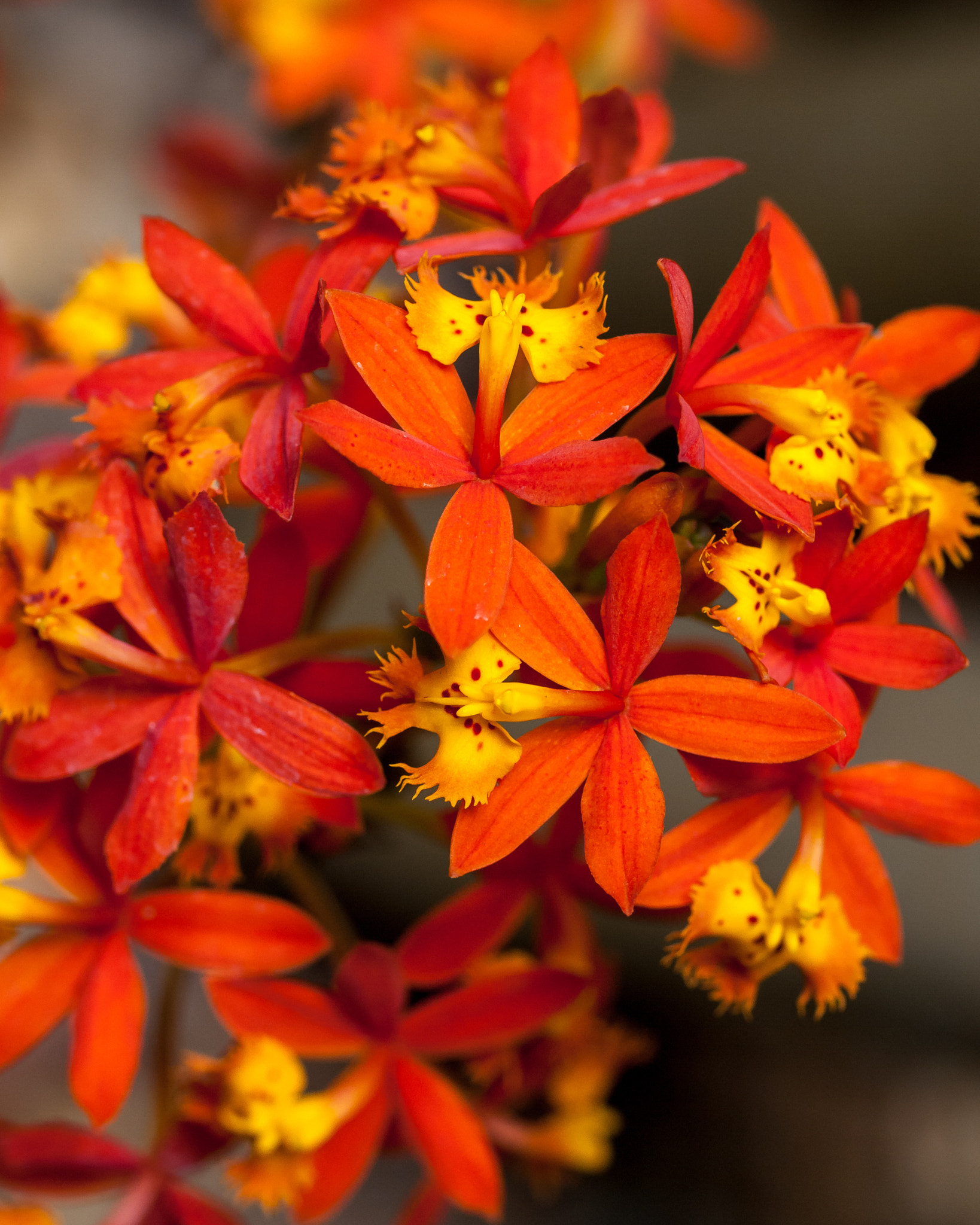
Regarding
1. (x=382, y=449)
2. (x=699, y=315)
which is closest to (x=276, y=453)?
(x=382, y=449)

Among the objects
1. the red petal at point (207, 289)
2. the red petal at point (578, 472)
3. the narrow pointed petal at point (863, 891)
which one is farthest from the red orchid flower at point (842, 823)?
the red petal at point (207, 289)

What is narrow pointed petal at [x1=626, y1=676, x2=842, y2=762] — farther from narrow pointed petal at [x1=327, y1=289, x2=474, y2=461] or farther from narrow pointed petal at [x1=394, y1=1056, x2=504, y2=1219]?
narrow pointed petal at [x1=394, y1=1056, x2=504, y2=1219]

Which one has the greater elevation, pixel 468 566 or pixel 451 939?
pixel 468 566

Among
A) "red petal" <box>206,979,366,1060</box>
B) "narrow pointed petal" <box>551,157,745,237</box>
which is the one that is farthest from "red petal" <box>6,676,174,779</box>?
"narrow pointed petal" <box>551,157,745,237</box>

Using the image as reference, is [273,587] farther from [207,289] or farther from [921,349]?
[921,349]

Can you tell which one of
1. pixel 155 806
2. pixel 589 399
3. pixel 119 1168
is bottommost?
pixel 119 1168

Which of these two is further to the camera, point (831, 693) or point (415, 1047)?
point (415, 1047)

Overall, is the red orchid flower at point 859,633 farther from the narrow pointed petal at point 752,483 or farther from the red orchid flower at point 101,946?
the red orchid flower at point 101,946
